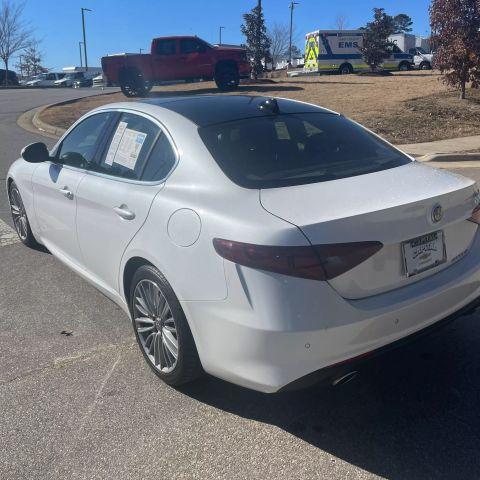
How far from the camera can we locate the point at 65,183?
413 centimetres

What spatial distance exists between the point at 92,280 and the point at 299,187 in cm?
180

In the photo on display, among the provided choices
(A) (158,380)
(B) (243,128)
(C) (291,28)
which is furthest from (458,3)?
(C) (291,28)

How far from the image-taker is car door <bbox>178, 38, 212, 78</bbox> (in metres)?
21.8

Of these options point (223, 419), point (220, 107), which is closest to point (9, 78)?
point (220, 107)

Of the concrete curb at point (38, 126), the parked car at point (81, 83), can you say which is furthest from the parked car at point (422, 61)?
the concrete curb at point (38, 126)

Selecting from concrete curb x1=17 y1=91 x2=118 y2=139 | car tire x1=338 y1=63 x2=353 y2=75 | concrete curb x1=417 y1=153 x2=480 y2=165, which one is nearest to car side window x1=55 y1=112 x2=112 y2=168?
concrete curb x1=417 y1=153 x2=480 y2=165

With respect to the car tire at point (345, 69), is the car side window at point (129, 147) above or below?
below

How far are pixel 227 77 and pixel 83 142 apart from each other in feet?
60.1

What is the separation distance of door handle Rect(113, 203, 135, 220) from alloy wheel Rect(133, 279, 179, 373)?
1.25ft

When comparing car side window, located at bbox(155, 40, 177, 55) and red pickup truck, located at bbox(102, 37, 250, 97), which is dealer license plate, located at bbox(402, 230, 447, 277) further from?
Result: car side window, located at bbox(155, 40, 177, 55)

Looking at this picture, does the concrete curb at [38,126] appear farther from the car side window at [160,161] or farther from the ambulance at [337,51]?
the ambulance at [337,51]

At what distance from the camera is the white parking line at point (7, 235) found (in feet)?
19.7

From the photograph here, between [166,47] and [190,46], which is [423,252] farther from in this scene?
[166,47]

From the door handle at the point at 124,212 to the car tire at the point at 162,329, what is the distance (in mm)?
317
